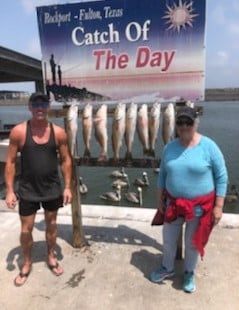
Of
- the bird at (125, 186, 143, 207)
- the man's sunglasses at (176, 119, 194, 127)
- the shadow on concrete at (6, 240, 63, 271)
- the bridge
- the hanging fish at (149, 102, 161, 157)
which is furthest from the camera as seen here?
the bridge

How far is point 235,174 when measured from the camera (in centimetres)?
1770

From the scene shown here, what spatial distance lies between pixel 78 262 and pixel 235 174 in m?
15.1

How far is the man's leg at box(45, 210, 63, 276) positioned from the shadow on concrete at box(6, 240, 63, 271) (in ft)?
0.71

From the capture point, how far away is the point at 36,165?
3.37 m

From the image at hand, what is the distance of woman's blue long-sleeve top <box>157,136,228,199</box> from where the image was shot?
3014 millimetres

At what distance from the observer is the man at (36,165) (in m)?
3.33

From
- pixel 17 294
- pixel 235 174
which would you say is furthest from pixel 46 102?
pixel 235 174

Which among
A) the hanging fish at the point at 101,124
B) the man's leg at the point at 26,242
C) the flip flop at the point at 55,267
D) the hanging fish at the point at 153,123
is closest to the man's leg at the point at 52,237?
the flip flop at the point at 55,267

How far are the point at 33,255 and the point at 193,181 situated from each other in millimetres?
2221

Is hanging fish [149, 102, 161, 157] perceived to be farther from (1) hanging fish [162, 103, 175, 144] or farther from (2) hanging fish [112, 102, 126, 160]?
(2) hanging fish [112, 102, 126, 160]

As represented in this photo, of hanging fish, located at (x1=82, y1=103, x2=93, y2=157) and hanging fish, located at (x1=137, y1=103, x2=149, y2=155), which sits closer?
hanging fish, located at (x1=137, y1=103, x2=149, y2=155)

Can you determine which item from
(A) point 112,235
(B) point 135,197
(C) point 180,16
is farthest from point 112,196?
(C) point 180,16

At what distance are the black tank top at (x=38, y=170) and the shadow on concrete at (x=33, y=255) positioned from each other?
97 cm

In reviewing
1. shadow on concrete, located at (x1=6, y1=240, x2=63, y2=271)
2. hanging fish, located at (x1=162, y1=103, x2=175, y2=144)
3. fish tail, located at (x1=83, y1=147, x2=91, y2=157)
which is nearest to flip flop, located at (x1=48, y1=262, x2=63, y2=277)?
shadow on concrete, located at (x1=6, y1=240, x2=63, y2=271)
